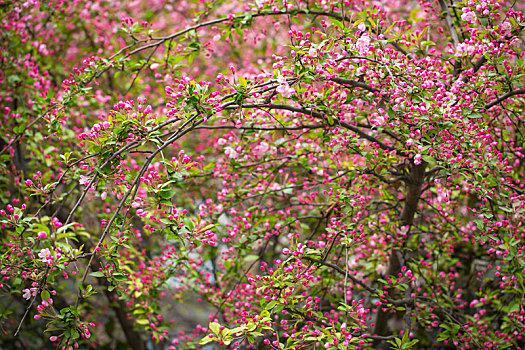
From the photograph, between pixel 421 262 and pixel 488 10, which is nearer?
pixel 488 10

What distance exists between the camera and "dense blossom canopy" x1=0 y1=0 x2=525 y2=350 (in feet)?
6.67

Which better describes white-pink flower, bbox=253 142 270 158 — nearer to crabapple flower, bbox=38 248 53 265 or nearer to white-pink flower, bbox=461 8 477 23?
white-pink flower, bbox=461 8 477 23

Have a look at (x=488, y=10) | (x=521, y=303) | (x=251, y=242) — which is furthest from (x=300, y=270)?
(x=488, y=10)

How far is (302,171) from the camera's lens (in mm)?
3191

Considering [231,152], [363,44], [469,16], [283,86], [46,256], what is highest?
[469,16]

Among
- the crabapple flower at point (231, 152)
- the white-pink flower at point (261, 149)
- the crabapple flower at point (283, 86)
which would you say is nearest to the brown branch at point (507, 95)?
the crabapple flower at point (283, 86)

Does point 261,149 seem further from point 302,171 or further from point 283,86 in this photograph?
point 283,86

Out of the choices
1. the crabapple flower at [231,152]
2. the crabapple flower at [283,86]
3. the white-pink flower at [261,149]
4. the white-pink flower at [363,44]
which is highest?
the white-pink flower at [261,149]

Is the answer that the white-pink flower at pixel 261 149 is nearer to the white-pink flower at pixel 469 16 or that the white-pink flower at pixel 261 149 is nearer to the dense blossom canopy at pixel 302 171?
the dense blossom canopy at pixel 302 171

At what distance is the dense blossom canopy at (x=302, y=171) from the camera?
2.03m

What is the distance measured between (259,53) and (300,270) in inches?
157

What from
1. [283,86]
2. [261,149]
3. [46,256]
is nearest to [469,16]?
[283,86]

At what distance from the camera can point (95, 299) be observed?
15.7 ft

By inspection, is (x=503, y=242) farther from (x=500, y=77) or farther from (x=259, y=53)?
(x=259, y=53)
